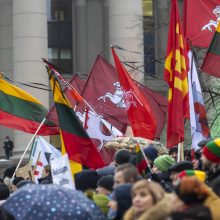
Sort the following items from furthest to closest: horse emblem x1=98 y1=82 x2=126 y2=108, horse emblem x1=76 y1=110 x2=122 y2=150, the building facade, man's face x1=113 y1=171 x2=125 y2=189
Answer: the building facade, horse emblem x1=98 y1=82 x2=126 y2=108, horse emblem x1=76 y1=110 x2=122 y2=150, man's face x1=113 y1=171 x2=125 y2=189

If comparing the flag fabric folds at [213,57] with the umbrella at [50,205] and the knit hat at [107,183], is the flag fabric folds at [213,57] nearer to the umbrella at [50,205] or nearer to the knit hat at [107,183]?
the knit hat at [107,183]

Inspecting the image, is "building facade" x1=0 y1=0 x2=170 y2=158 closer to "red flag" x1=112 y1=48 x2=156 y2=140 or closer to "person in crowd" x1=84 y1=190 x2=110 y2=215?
"red flag" x1=112 y1=48 x2=156 y2=140

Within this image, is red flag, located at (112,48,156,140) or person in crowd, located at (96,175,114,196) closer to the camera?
person in crowd, located at (96,175,114,196)

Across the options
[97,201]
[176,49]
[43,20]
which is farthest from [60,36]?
[97,201]

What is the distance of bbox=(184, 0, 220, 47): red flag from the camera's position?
18.0 metres

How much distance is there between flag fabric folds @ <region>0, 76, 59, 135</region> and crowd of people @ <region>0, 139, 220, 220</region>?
26.5 ft

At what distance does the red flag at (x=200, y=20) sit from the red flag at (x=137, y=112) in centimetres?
149

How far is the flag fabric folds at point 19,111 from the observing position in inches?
752

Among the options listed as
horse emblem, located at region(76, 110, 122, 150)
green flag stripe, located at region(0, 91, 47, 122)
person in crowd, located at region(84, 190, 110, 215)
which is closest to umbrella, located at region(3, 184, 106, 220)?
person in crowd, located at region(84, 190, 110, 215)

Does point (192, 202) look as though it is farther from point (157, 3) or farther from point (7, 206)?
point (157, 3)

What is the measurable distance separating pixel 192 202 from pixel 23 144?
108 ft

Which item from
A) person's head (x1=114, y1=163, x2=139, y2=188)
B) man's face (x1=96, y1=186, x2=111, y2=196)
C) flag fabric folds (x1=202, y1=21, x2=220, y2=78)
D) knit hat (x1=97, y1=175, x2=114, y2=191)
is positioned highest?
flag fabric folds (x1=202, y1=21, x2=220, y2=78)

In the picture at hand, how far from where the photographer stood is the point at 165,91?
1881 inches

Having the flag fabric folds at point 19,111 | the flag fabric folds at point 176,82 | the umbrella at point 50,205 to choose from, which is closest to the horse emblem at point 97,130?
the flag fabric folds at point 19,111
